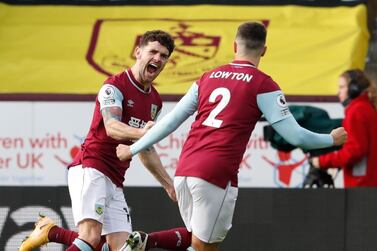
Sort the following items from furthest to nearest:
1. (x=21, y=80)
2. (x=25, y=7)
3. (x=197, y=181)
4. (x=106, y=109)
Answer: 1. (x=25, y=7)
2. (x=21, y=80)
3. (x=106, y=109)
4. (x=197, y=181)

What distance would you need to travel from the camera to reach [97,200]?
8.69m

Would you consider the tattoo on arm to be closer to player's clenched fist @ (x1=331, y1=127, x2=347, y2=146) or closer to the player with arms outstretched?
the player with arms outstretched

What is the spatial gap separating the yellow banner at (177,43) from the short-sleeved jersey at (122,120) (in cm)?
500

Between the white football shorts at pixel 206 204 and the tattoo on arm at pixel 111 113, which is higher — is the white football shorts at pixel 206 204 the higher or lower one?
the lower one

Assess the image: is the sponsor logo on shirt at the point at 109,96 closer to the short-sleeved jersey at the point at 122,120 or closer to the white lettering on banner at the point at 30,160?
the short-sleeved jersey at the point at 122,120

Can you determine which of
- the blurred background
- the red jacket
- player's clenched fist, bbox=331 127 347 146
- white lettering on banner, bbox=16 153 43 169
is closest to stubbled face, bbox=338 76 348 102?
the red jacket

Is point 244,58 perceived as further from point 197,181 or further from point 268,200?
point 268,200

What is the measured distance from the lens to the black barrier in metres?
10.3

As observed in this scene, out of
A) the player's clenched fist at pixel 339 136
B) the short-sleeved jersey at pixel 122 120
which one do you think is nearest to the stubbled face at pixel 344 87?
the short-sleeved jersey at pixel 122 120

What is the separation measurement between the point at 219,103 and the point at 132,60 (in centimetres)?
681

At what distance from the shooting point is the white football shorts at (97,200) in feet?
28.4

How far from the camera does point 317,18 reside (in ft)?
48.6

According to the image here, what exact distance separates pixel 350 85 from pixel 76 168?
106 inches

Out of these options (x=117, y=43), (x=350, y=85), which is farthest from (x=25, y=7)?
(x=350, y=85)
